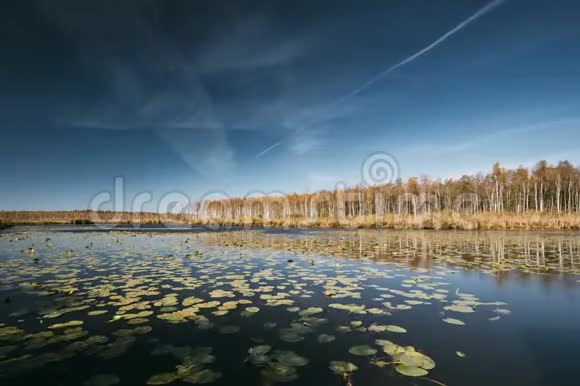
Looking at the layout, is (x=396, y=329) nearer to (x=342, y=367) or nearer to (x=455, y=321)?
(x=455, y=321)

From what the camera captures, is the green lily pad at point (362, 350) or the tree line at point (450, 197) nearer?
the green lily pad at point (362, 350)

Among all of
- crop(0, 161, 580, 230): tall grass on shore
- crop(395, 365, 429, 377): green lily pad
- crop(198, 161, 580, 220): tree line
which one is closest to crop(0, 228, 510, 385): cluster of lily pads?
crop(395, 365, 429, 377): green lily pad

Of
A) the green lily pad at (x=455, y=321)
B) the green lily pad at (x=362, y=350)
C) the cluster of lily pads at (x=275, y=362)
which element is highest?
the cluster of lily pads at (x=275, y=362)

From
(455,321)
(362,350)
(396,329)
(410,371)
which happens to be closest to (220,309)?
(362,350)

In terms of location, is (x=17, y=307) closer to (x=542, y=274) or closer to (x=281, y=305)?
(x=281, y=305)

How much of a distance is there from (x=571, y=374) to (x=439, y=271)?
5.48 meters

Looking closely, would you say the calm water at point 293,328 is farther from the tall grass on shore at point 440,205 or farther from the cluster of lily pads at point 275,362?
the tall grass on shore at point 440,205

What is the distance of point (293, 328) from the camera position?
13.3 feet

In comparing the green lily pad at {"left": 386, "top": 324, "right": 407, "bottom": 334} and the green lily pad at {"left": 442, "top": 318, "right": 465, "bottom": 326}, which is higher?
the green lily pad at {"left": 386, "top": 324, "right": 407, "bottom": 334}

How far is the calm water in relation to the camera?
2.86m

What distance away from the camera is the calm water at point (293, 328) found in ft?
9.39

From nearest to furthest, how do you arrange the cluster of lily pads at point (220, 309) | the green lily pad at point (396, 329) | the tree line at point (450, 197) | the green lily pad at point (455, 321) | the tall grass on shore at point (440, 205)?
the cluster of lily pads at point (220, 309) < the green lily pad at point (396, 329) < the green lily pad at point (455, 321) < the tall grass on shore at point (440, 205) < the tree line at point (450, 197)

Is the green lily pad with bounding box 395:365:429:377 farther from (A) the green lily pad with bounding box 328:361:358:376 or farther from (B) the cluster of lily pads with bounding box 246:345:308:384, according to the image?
(B) the cluster of lily pads with bounding box 246:345:308:384

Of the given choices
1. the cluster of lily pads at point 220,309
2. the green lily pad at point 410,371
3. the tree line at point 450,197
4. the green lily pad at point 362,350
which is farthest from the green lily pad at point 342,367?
the tree line at point 450,197
